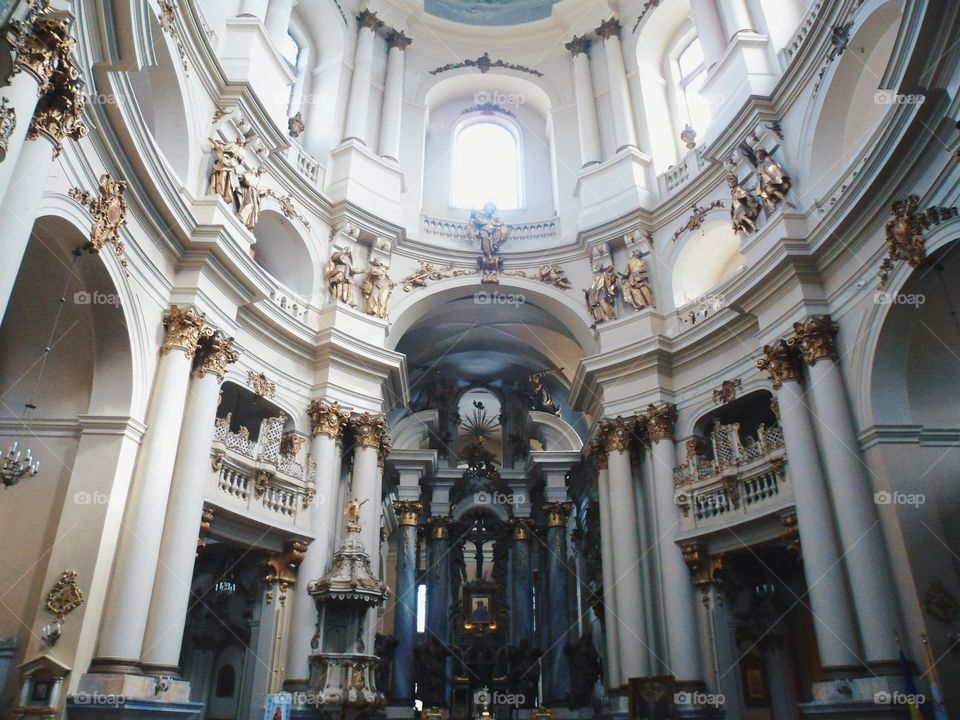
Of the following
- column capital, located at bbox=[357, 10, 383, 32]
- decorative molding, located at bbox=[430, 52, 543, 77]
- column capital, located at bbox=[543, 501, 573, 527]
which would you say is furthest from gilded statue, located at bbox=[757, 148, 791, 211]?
column capital, located at bbox=[357, 10, 383, 32]

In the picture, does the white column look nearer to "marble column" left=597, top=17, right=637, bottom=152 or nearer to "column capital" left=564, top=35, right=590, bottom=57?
"column capital" left=564, top=35, right=590, bottom=57

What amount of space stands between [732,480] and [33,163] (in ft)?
37.5

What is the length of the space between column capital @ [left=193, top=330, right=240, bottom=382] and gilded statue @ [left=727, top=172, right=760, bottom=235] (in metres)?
9.12

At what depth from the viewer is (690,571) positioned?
45.5ft

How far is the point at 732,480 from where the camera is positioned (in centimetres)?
1336

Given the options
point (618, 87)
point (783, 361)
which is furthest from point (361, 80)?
point (783, 361)

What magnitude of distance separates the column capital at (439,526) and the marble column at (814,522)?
1053 centimetres

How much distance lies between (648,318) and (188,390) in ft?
30.4

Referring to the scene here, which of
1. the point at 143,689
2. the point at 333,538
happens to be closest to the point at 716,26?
the point at 333,538

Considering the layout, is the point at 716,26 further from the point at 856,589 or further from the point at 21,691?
the point at 21,691

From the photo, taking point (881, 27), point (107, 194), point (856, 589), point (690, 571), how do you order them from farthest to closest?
point (690, 571)
point (881, 27)
point (856, 589)
point (107, 194)

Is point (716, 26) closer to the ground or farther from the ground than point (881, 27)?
farther from the ground

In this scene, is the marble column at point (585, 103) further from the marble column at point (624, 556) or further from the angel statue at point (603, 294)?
the marble column at point (624, 556)

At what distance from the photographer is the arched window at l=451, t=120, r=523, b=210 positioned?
21.0 metres
